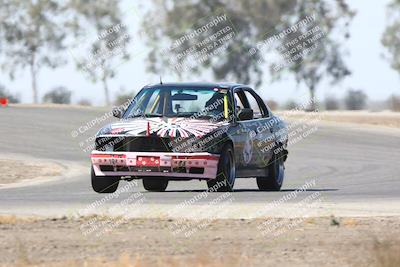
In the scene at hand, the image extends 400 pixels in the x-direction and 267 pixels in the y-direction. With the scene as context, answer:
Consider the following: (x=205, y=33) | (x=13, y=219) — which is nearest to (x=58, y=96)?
(x=205, y=33)

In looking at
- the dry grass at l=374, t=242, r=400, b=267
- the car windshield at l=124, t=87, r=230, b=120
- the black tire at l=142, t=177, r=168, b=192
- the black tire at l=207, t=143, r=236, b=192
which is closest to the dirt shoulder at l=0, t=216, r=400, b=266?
the dry grass at l=374, t=242, r=400, b=267

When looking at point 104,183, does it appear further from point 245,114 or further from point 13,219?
point 13,219

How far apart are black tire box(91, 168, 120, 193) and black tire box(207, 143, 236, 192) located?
143 centimetres

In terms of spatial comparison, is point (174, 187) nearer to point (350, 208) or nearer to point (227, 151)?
point (227, 151)

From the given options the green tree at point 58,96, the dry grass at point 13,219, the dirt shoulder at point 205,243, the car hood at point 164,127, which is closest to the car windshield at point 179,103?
the car hood at point 164,127

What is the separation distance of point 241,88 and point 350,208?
4.35 meters

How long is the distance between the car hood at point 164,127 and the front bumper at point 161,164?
0.29m

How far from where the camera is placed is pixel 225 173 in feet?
61.5

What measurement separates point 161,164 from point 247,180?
7586 millimetres

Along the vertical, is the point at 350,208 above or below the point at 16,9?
below

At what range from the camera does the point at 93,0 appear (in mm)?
84625

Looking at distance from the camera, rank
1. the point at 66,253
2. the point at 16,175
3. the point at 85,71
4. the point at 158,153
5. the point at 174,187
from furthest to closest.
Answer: the point at 85,71 < the point at 16,175 < the point at 174,187 < the point at 158,153 < the point at 66,253

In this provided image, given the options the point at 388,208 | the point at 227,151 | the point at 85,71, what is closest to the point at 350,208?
the point at 388,208

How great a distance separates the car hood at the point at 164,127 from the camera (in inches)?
723
